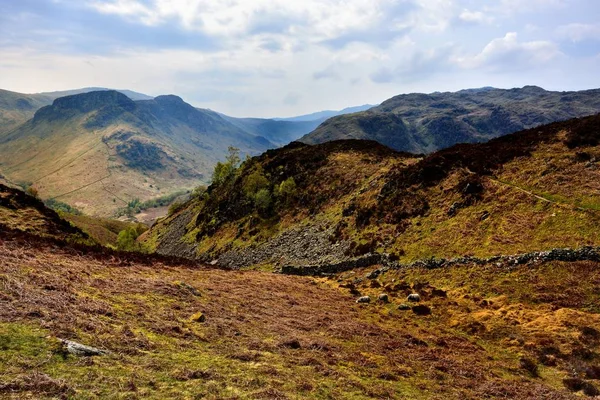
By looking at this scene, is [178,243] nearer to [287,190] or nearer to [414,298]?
[287,190]

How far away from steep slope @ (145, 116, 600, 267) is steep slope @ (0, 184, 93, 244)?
88.2 ft

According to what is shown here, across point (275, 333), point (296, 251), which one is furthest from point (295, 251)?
point (275, 333)

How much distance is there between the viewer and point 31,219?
46.1m

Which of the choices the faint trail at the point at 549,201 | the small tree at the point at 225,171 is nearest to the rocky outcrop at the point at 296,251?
the faint trail at the point at 549,201

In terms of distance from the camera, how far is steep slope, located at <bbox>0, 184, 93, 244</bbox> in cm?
4194

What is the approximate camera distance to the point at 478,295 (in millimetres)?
29641

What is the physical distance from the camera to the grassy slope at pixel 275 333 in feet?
40.9

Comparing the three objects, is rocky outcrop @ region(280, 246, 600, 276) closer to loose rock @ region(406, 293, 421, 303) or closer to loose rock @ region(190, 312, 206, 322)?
loose rock @ region(406, 293, 421, 303)

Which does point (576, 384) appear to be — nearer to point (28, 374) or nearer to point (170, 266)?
point (28, 374)

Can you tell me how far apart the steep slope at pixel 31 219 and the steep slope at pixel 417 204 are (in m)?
26.9

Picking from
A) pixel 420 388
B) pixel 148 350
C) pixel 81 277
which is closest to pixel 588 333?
pixel 420 388

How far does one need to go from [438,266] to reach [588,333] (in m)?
14.5

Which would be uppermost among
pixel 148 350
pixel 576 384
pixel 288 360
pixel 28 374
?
pixel 28 374

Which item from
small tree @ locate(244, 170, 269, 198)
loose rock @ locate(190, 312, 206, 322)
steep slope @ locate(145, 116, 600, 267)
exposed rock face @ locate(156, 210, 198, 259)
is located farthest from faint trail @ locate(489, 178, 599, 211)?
exposed rock face @ locate(156, 210, 198, 259)
